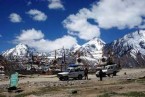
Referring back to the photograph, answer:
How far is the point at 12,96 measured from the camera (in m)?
42.1

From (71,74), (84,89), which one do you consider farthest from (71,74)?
(84,89)

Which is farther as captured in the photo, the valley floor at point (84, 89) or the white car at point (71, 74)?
the white car at point (71, 74)

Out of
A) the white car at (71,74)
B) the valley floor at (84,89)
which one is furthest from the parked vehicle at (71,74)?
the valley floor at (84,89)

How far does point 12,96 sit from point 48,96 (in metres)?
4.95

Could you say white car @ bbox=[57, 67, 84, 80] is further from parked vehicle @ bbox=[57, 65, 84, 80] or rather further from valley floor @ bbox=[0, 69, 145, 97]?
valley floor @ bbox=[0, 69, 145, 97]

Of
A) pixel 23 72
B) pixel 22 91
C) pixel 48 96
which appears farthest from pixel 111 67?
pixel 48 96

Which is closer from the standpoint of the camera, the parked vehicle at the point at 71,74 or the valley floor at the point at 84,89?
the valley floor at the point at 84,89

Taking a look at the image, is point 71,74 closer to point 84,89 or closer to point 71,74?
point 71,74

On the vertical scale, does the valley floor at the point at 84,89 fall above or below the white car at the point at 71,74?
below

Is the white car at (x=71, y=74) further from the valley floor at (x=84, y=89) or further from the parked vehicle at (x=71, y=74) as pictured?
the valley floor at (x=84, y=89)

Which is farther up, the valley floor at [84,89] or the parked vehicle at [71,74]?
the parked vehicle at [71,74]

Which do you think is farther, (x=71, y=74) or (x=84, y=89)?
(x=71, y=74)

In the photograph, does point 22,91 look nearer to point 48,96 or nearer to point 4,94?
point 4,94

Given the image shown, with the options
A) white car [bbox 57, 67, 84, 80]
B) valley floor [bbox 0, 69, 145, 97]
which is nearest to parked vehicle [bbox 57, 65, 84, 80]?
white car [bbox 57, 67, 84, 80]
